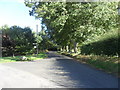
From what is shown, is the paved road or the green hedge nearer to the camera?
the paved road

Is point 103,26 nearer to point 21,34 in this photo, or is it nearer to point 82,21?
point 82,21

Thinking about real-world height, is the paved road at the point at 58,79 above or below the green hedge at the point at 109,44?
below

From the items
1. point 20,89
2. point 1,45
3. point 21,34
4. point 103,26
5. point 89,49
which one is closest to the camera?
point 20,89

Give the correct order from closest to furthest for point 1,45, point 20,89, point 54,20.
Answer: point 20,89
point 54,20
point 1,45

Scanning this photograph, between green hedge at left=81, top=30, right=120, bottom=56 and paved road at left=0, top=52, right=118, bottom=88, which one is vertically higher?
green hedge at left=81, top=30, right=120, bottom=56

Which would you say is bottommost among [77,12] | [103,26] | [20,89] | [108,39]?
[20,89]

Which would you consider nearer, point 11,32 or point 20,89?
point 20,89

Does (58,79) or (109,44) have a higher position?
(109,44)

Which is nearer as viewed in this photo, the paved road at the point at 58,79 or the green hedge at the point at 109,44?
the paved road at the point at 58,79

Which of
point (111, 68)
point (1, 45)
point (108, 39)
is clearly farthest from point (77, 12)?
point (1, 45)

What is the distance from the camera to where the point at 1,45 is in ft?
126

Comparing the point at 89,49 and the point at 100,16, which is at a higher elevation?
the point at 100,16

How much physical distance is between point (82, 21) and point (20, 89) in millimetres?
19660

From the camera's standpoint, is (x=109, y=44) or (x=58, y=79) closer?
(x=58, y=79)
